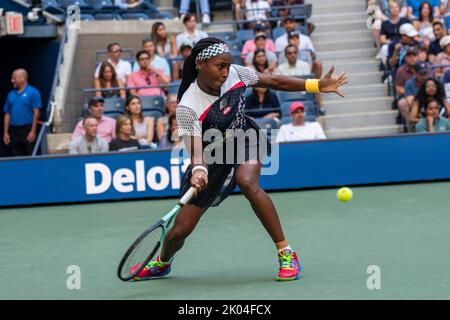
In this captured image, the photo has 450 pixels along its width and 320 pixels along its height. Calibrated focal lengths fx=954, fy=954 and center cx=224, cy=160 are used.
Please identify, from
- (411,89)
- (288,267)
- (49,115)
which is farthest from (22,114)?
(288,267)

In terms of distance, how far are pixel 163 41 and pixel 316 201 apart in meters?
5.11

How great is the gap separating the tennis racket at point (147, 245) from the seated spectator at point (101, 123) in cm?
598

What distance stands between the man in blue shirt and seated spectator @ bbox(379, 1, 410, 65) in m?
5.40

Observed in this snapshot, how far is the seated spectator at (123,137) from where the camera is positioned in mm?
11766

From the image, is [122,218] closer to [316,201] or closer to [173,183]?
[173,183]

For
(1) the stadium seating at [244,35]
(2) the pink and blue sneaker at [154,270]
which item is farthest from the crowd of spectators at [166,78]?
(2) the pink and blue sneaker at [154,270]

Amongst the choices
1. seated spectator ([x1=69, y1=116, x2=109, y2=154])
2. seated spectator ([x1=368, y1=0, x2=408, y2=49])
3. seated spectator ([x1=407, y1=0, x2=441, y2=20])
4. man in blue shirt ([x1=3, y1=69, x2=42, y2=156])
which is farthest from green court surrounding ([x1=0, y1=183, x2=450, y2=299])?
seated spectator ([x1=407, y1=0, x2=441, y2=20])

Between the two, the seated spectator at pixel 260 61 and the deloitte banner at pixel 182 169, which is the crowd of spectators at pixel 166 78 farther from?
the deloitte banner at pixel 182 169

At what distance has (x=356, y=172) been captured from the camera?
11.5m

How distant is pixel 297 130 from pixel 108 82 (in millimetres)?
3195

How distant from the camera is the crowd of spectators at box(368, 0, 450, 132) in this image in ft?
40.7

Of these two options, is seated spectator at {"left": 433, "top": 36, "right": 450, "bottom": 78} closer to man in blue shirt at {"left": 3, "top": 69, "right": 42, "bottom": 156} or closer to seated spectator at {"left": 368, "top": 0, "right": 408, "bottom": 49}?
seated spectator at {"left": 368, "top": 0, "right": 408, "bottom": 49}

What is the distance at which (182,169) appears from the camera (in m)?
11.3

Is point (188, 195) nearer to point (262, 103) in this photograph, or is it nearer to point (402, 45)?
point (262, 103)
